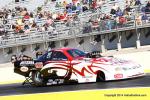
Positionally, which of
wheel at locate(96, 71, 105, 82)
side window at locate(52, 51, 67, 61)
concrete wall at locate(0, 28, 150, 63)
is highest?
side window at locate(52, 51, 67, 61)

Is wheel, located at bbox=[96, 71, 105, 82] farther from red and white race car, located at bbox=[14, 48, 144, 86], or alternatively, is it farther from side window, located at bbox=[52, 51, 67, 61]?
side window, located at bbox=[52, 51, 67, 61]

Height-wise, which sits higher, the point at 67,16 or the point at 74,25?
the point at 67,16

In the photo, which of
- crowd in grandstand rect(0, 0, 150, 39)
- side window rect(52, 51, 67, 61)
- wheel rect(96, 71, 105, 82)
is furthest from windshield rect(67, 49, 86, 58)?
crowd in grandstand rect(0, 0, 150, 39)

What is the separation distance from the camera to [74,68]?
14.5m

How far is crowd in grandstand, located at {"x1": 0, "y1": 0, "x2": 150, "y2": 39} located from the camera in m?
22.9

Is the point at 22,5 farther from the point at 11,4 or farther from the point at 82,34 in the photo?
the point at 82,34

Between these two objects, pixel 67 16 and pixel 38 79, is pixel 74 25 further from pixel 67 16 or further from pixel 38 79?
pixel 38 79

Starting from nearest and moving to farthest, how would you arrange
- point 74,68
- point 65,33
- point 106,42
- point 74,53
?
point 74,68 → point 74,53 → point 106,42 → point 65,33

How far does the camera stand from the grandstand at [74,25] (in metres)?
22.9

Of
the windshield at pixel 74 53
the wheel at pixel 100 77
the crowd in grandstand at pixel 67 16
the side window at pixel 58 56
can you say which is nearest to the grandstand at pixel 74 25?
the crowd in grandstand at pixel 67 16

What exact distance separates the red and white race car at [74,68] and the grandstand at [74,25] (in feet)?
25.8

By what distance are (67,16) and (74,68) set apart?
1202 centimetres

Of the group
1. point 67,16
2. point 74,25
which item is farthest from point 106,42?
point 67,16

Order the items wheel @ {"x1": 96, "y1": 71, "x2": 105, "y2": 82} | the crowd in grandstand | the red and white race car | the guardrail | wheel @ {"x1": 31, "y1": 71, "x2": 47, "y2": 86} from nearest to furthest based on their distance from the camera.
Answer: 1. the red and white race car
2. wheel @ {"x1": 96, "y1": 71, "x2": 105, "y2": 82}
3. wheel @ {"x1": 31, "y1": 71, "x2": 47, "y2": 86}
4. the crowd in grandstand
5. the guardrail
